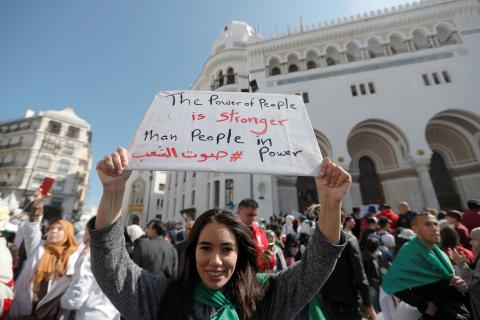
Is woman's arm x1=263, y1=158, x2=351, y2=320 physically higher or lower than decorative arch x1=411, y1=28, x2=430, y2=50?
lower

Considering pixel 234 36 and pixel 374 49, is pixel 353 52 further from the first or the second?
pixel 234 36

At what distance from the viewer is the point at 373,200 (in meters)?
13.5

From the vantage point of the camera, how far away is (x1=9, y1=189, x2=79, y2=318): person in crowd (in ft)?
7.82

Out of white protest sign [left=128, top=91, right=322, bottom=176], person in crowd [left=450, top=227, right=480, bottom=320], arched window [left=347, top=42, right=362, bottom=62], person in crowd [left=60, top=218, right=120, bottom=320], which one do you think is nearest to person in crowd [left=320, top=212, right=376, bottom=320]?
person in crowd [left=450, top=227, right=480, bottom=320]

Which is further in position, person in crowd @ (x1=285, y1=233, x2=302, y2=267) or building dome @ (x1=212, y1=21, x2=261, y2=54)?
building dome @ (x1=212, y1=21, x2=261, y2=54)

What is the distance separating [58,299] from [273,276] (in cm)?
240

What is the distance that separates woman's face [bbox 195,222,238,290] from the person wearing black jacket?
2.07 metres

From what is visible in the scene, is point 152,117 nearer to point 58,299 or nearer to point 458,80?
point 58,299

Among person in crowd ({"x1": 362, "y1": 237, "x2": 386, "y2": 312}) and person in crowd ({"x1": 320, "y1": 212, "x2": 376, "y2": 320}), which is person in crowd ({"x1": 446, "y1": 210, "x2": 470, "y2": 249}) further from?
person in crowd ({"x1": 320, "y1": 212, "x2": 376, "y2": 320})

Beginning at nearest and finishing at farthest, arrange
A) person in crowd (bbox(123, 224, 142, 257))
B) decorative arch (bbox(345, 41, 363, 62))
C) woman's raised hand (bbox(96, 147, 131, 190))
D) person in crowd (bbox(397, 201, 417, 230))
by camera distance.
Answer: woman's raised hand (bbox(96, 147, 131, 190)) → person in crowd (bbox(123, 224, 142, 257)) → person in crowd (bbox(397, 201, 417, 230)) → decorative arch (bbox(345, 41, 363, 62))

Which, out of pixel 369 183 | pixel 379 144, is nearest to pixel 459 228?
pixel 369 183

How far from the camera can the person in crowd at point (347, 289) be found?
250 centimetres

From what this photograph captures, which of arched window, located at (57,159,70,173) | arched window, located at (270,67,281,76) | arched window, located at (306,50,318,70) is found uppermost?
arched window, located at (306,50,318,70)

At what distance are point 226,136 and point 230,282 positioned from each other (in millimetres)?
859
